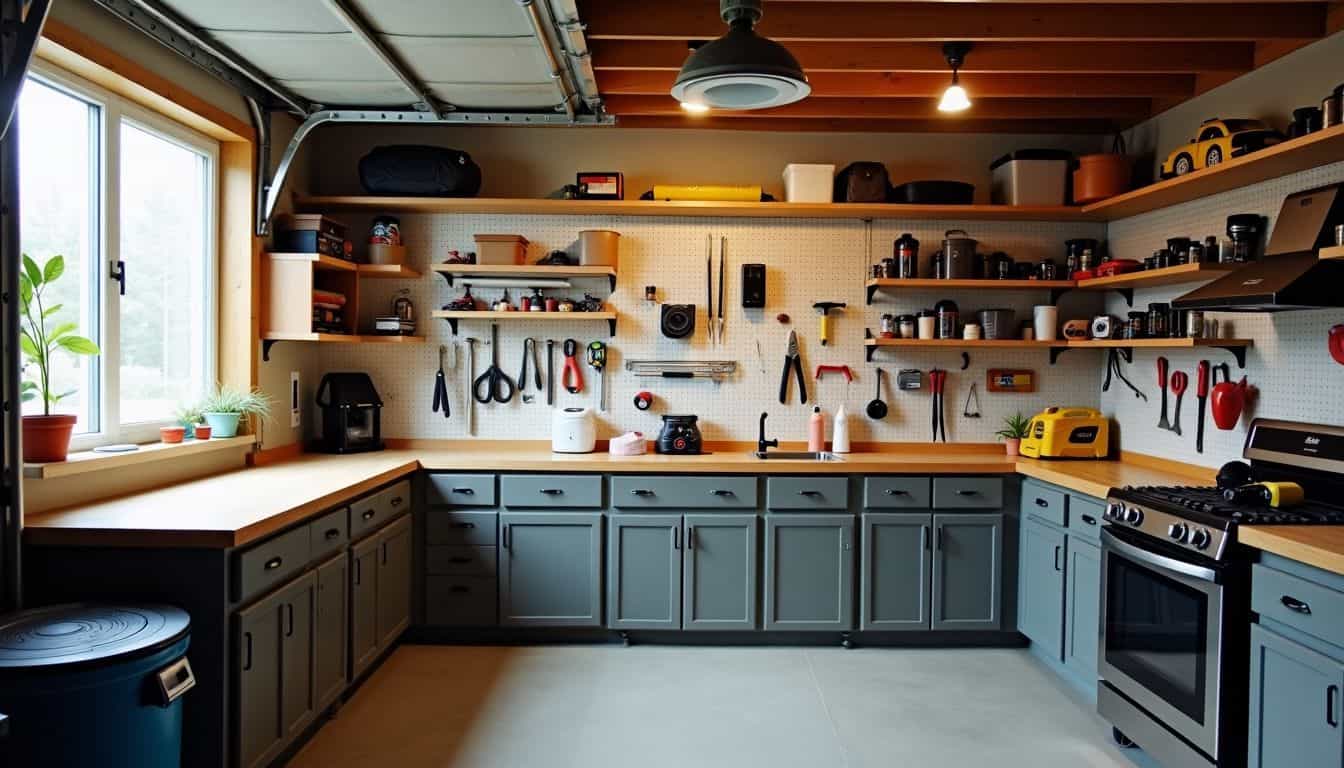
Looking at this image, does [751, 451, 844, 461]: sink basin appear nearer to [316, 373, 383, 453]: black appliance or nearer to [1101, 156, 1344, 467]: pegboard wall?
[1101, 156, 1344, 467]: pegboard wall

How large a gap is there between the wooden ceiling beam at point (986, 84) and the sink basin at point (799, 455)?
1.75 m

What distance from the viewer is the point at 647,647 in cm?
386

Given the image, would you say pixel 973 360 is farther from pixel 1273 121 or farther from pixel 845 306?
pixel 1273 121

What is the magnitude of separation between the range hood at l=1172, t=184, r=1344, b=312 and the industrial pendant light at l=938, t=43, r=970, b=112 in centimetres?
111

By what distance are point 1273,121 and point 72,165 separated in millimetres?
4464

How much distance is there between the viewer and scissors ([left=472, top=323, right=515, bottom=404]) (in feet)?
14.3

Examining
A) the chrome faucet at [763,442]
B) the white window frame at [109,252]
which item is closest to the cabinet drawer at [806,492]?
the chrome faucet at [763,442]

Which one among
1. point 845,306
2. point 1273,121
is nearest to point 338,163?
point 845,306

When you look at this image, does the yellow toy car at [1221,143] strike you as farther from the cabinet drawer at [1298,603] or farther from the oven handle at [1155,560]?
the cabinet drawer at [1298,603]

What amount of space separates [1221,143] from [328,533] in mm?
3646

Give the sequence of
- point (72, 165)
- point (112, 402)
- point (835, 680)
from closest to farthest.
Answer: point (72, 165)
point (112, 402)
point (835, 680)

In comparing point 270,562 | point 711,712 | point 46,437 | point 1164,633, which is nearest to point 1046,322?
point 1164,633

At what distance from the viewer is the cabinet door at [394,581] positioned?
136 inches

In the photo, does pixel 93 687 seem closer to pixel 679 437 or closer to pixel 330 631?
pixel 330 631
